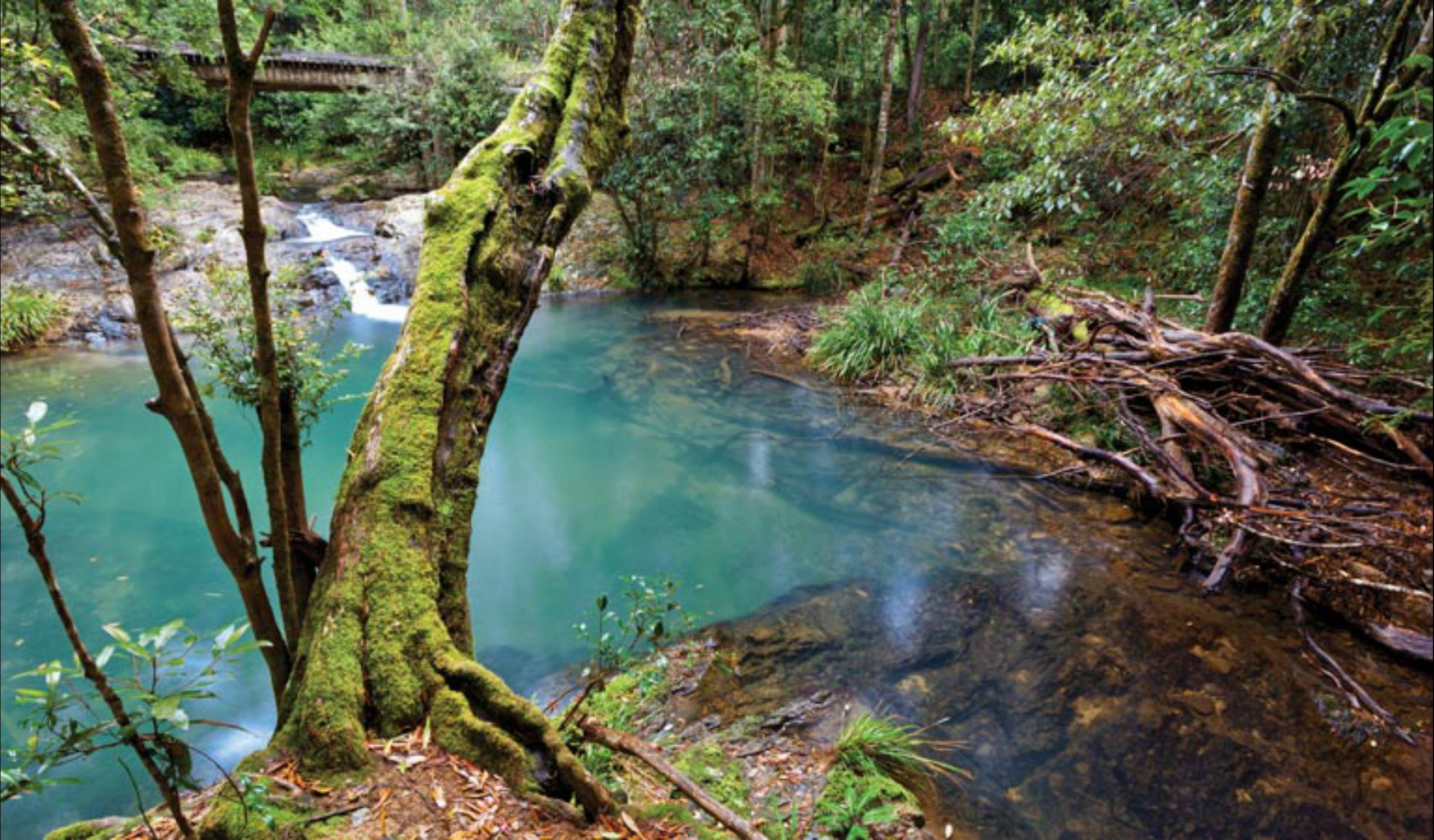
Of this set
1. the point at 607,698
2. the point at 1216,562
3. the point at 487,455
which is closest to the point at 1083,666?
the point at 1216,562

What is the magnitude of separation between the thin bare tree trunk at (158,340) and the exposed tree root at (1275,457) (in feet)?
14.8

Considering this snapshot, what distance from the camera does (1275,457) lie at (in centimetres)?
473

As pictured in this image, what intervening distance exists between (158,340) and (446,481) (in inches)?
39.3

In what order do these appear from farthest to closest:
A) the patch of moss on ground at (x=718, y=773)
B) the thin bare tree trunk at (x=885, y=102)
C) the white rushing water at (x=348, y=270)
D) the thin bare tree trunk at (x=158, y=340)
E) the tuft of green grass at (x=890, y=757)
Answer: the white rushing water at (x=348, y=270)
the thin bare tree trunk at (x=885, y=102)
the tuft of green grass at (x=890, y=757)
the patch of moss on ground at (x=718, y=773)
the thin bare tree trunk at (x=158, y=340)

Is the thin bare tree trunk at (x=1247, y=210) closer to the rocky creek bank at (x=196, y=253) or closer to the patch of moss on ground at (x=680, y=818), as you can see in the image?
the patch of moss on ground at (x=680, y=818)

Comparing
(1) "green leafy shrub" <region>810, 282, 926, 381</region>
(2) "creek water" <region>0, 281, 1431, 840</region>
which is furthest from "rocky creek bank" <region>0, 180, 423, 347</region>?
(1) "green leafy shrub" <region>810, 282, 926, 381</region>

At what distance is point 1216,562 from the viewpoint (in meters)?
4.38

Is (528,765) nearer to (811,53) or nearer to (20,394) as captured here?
(20,394)

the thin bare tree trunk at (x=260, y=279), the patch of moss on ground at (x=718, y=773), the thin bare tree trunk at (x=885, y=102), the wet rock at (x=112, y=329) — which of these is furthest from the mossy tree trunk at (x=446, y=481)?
the wet rock at (x=112, y=329)

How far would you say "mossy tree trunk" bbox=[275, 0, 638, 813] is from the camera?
1.86m

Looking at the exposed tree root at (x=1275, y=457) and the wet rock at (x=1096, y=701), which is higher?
the exposed tree root at (x=1275, y=457)

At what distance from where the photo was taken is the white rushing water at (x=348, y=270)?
40.4 feet

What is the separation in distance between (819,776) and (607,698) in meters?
1.09

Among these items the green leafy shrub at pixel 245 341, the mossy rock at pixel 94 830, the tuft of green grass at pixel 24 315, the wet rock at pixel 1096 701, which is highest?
the green leafy shrub at pixel 245 341
